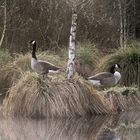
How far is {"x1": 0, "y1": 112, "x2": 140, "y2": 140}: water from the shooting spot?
13.5 metres

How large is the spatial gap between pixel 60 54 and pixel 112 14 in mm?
4604

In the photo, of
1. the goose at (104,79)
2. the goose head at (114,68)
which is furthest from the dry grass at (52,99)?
the goose head at (114,68)

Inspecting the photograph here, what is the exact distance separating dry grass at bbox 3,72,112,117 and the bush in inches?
124

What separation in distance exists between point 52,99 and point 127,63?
476 centimetres

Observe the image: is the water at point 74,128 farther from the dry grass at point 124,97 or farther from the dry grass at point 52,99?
the dry grass at point 124,97

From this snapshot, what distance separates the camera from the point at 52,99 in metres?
15.7

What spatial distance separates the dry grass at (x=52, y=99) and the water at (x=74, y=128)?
0.37 meters

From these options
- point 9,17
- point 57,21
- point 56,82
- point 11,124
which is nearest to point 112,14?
point 57,21

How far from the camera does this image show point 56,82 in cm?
1619

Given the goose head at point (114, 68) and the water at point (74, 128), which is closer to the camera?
the water at point (74, 128)

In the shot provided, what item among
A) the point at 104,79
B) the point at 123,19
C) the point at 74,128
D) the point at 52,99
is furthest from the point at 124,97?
the point at 123,19

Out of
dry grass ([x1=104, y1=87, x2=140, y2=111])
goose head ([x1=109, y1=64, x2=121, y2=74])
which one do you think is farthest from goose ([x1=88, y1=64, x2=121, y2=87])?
goose head ([x1=109, y1=64, x2=121, y2=74])

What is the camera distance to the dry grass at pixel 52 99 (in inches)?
618

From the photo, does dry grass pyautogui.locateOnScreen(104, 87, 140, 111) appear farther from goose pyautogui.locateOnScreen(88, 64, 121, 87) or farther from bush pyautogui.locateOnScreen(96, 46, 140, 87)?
bush pyautogui.locateOnScreen(96, 46, 140, 87)
